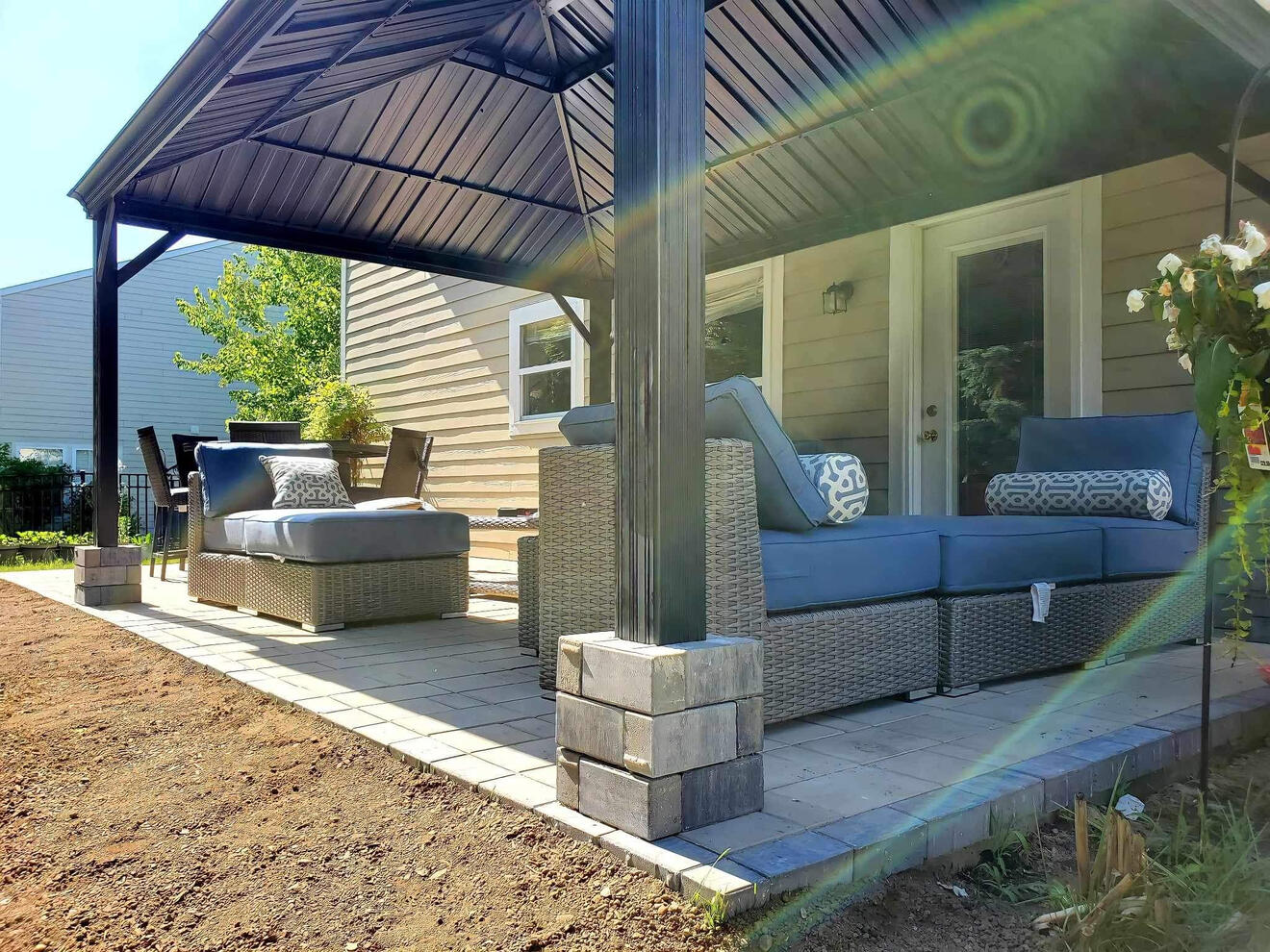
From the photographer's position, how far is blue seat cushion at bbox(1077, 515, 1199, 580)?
311cm

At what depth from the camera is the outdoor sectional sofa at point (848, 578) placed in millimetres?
2246

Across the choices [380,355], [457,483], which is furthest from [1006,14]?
[380,355]

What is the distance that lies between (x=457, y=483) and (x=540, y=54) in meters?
4.62

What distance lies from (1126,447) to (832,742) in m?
2.20

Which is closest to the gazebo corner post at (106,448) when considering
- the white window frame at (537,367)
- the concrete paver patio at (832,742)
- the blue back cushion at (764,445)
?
the concrete paver patio at (832,742)

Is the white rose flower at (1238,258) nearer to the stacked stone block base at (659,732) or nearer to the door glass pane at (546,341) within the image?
the stacked stone block base at (659,732)

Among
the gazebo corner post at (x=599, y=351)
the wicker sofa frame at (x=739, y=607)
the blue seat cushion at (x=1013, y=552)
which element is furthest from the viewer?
the gazebo corner post at (x=599, y=351)

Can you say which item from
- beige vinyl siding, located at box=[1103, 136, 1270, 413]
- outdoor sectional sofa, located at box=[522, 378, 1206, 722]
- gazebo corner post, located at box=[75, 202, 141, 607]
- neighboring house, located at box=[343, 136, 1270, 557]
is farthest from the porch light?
gazebo corner post, located at box=[75, 202, 141, 607]

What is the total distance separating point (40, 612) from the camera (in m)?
4.61

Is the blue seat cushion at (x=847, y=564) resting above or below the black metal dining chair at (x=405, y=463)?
below

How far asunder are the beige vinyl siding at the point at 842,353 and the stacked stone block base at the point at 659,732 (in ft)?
11.4

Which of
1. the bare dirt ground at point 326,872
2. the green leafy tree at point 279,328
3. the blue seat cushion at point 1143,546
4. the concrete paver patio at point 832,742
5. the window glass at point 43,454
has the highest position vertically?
the green leafy tree at point 279,328

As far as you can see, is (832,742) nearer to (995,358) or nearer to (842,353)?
(995,358)

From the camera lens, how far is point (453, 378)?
8477 millimetres
